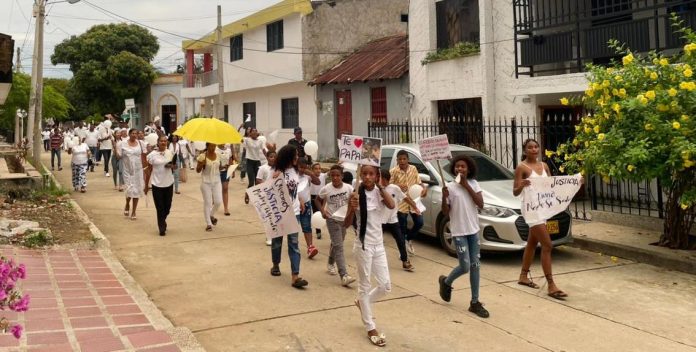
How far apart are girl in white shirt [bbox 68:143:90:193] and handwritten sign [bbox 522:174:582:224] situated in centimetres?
1196

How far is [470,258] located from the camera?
6051 mm

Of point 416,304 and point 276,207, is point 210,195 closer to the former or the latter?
point 276,207

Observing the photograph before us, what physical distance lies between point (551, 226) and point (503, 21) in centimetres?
738

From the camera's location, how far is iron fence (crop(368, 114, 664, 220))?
10.9 meters

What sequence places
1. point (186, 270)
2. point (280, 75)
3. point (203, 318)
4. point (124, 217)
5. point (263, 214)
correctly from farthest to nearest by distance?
point (280, 75)
point (124, 217)
point (186, 270)
point (263, 214)
point (203, 318)

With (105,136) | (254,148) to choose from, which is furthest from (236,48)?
(254,148)

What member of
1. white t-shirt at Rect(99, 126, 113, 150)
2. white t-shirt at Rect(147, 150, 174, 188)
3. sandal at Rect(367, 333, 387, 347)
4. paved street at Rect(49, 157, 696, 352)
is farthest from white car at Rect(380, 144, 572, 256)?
white t-shirt at Rect(99, 126, 113, 150)

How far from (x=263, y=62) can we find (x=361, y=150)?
68.3ft

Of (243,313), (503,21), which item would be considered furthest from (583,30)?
(243,313)

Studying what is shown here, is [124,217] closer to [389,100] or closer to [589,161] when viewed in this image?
[589,161]

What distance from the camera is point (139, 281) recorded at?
7.24 metres

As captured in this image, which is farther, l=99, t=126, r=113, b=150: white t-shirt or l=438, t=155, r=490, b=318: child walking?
l=99, t=126, r=113, b=150: white t-shirt

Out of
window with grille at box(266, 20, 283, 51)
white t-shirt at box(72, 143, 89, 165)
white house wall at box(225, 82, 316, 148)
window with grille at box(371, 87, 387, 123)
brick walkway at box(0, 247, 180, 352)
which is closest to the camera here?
brick walkway at box(0, 247, 180, 352)

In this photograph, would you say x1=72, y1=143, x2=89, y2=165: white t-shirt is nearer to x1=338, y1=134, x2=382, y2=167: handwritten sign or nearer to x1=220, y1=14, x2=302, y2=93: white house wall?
x1=220, y1=14, x2=302, y2=93: white house wall
